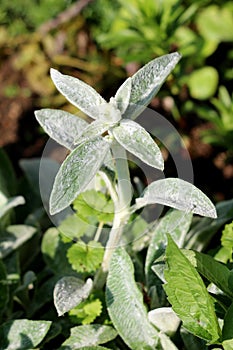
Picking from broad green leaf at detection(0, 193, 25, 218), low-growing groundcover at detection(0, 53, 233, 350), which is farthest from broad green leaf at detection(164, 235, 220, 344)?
broad green leaf at detection(0, 193, 25, 218)

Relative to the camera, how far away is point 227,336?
2.74ft

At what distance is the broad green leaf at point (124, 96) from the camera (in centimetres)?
88

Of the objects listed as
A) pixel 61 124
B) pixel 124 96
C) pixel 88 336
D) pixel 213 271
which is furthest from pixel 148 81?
pixel 88 336

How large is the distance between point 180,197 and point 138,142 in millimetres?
106

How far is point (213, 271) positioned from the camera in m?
0.88

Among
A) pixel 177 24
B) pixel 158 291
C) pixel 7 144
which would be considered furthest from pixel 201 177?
pixel 158 291

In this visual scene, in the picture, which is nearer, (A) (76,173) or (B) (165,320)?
(A) (76,173)

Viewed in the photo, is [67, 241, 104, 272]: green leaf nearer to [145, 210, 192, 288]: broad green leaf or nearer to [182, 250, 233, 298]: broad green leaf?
[145, 210, 192, 288]: broad green leaf

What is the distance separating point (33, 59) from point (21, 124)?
0.82 ft

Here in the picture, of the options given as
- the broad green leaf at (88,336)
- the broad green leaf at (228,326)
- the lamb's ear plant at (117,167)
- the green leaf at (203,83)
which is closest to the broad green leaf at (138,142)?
the lamb's ear plant at (117,167)

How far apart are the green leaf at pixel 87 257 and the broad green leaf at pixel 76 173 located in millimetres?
251

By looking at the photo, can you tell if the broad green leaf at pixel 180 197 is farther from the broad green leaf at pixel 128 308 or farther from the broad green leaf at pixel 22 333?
the broad green leaf at pixel 22 333

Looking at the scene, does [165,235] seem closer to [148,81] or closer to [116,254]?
[116,254]

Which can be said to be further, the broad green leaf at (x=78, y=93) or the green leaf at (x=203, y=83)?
the green leaf at (x=203, y=83)
